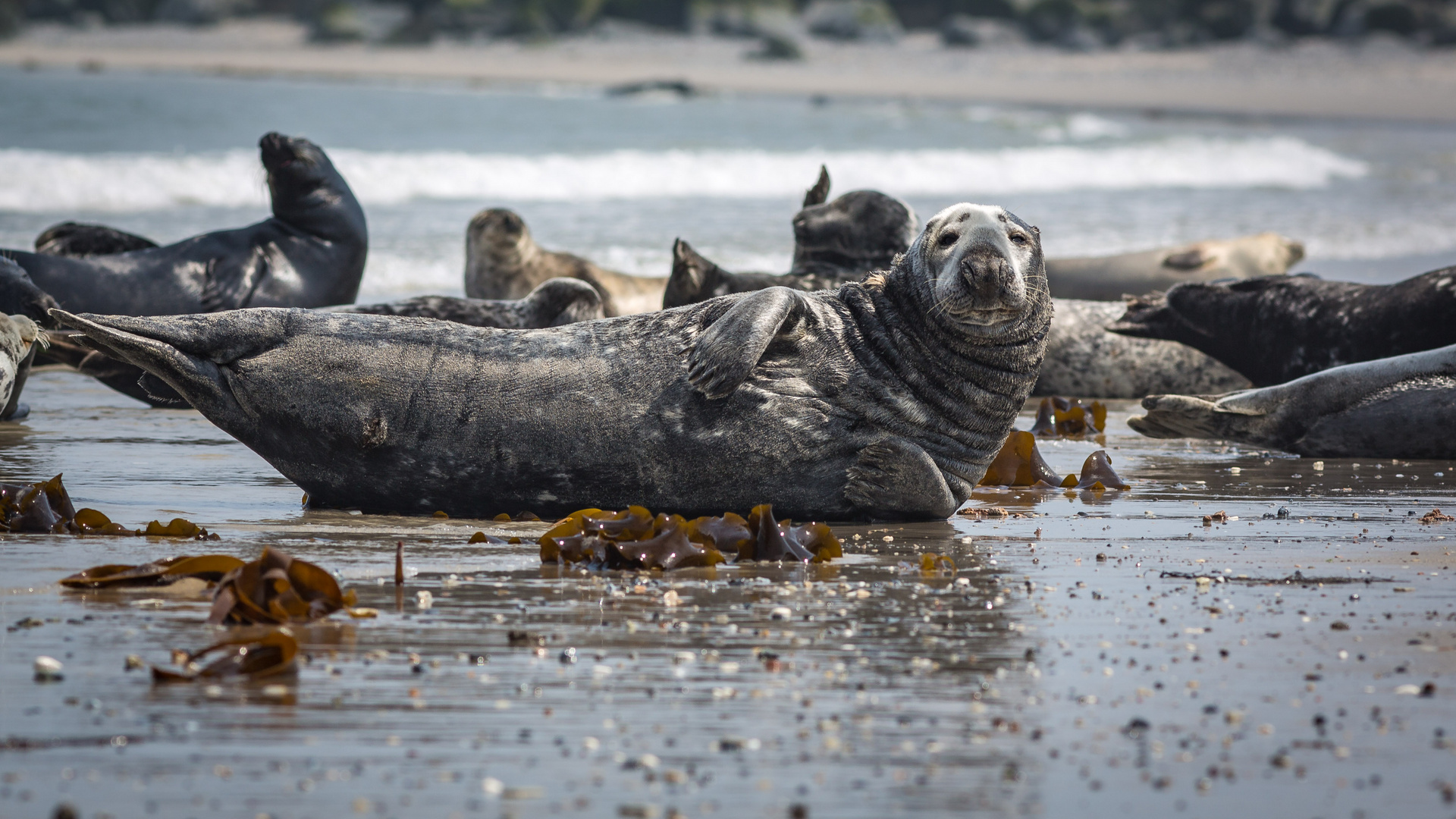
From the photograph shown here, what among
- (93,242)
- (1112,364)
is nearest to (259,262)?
(93,242)

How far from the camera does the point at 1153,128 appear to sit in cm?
3897

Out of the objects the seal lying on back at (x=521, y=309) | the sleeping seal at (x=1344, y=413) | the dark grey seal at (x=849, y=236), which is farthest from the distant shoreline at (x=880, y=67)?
the seal lying on back at (x=521, y=309)

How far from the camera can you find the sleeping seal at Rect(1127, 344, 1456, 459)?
6438 millimetres

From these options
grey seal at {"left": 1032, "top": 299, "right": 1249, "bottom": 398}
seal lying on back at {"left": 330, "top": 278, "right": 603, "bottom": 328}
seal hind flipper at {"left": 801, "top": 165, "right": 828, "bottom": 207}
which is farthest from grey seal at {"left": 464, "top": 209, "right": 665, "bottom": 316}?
seal lying on back at {"left": 330, "top": 278, "right": 603, "bottom": 328}

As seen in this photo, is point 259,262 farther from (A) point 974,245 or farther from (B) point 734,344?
(A) point 974,245

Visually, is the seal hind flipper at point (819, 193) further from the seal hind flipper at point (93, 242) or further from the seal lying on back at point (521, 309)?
the seal hind flipper at point (93, 242)

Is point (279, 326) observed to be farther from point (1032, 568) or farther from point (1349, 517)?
point (1349, 517)

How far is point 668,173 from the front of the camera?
24859 millimetres

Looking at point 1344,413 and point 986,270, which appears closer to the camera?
point 986,270

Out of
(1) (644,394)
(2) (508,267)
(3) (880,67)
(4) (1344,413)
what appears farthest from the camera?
(3) (880,67)

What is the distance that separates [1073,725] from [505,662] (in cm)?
110

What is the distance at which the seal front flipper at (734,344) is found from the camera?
4.52 m

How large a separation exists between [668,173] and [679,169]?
0.48 metres

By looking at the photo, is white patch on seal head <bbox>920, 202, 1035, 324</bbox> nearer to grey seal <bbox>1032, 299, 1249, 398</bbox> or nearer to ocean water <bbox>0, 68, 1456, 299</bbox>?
grey seal <bbox>1032, 299, 1249, 398</bbox>
